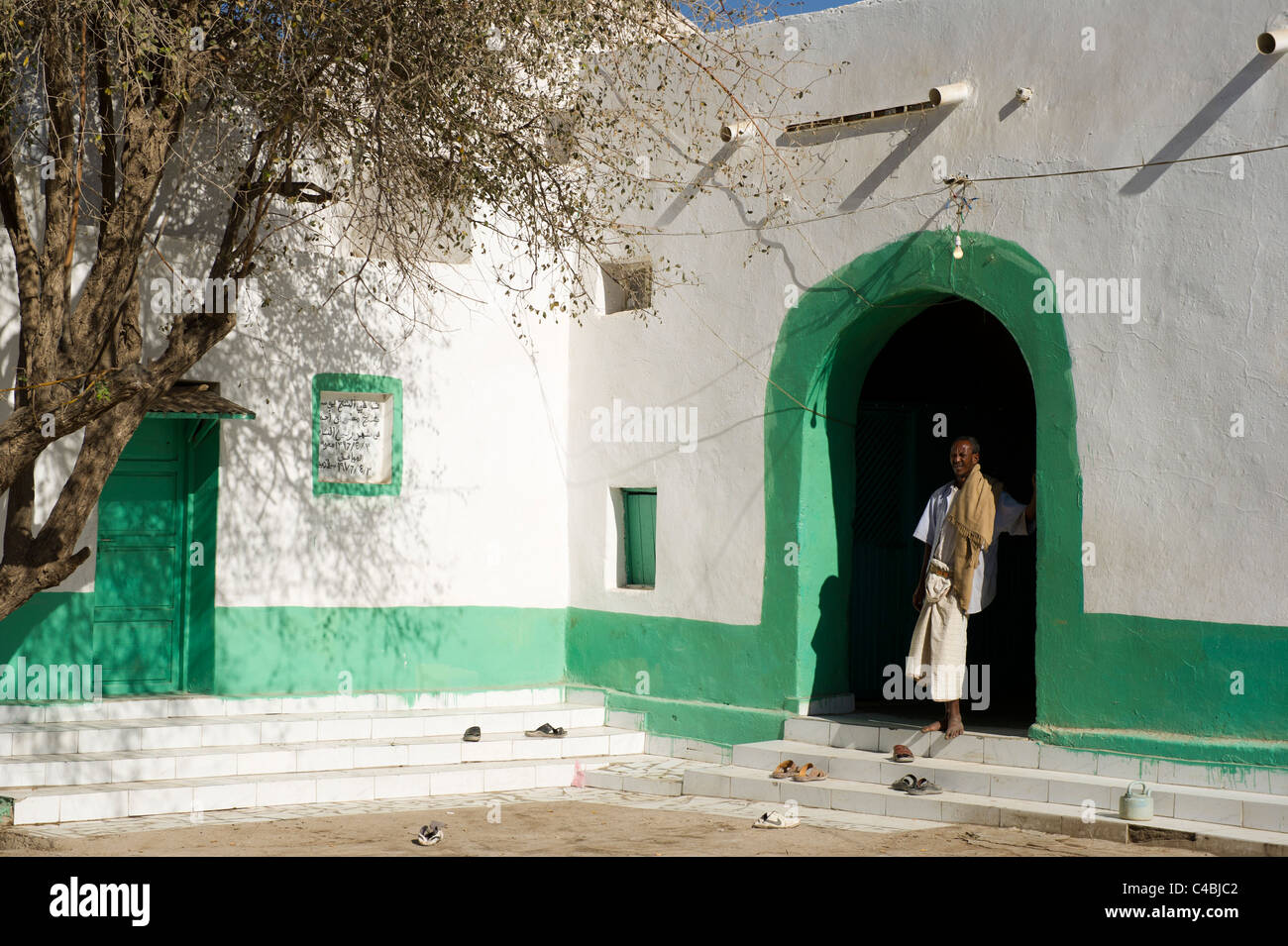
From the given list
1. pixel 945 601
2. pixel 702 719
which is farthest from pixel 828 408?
pixel 702 719

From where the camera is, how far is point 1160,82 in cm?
858

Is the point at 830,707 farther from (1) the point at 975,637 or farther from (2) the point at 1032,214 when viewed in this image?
(2) the point at 1032,214

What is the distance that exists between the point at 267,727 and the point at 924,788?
4463mm

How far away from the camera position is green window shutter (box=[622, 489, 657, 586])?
1160 centimetres

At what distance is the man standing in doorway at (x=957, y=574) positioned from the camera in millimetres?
9242

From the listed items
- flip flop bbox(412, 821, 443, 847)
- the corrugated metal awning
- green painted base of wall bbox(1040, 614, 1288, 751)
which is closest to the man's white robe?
green painted base of wall bbox(1040, 614, 1288, 751)

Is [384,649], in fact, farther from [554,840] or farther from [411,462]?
[554,840]

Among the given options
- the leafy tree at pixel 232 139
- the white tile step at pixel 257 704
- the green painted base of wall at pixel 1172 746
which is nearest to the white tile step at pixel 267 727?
the white tile step at pixel 257 704

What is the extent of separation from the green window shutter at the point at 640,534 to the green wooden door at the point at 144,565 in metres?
3.48

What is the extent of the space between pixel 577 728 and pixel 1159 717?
450 centimetres

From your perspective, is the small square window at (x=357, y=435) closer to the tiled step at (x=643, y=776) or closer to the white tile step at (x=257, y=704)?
the white tile step at (x=257, y=704)

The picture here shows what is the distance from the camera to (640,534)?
11.7 m

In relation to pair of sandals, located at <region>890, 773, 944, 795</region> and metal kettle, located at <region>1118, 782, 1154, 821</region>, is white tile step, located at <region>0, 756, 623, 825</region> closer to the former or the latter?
pair of sandals, located at <region>890, 773, 944, 795</region>

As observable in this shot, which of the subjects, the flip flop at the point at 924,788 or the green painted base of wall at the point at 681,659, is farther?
the green painted base of wall at the point at 681,659
